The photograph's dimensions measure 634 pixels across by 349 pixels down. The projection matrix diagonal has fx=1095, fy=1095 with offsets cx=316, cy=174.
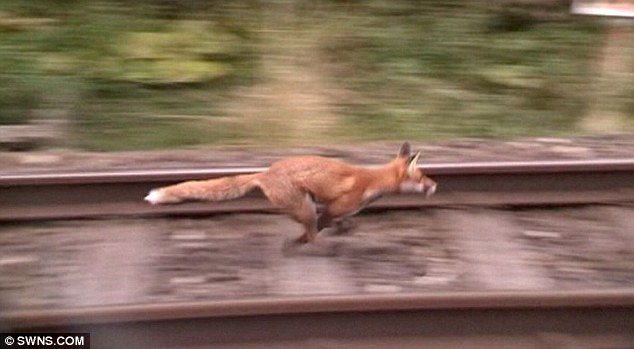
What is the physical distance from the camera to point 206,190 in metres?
5.41

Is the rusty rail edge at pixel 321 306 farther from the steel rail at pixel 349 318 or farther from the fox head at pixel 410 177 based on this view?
the fox head at pixel 410 177

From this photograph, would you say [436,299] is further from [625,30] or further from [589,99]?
[625,30]

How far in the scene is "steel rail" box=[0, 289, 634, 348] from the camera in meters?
4.74

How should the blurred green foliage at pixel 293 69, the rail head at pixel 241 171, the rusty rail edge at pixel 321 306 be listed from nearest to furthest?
the rusty rail edge at pixel 321 306, the rail head at pixel 241 171, the blurred green foliage at pixel 293 69

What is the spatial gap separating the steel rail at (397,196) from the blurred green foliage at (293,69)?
3.63 ft

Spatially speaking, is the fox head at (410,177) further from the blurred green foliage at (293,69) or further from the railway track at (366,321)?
the blurred green foliage at (293,69)

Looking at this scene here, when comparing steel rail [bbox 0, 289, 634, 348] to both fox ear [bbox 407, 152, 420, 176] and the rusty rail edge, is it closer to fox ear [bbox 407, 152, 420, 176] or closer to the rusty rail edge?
Result: the rusty rail edge

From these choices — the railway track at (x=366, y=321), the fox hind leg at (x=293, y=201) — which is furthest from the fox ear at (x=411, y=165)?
Answer: the railway track at (x=366, y=321)

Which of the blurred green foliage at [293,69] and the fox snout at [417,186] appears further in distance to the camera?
the blurred green foliage at [293,69]

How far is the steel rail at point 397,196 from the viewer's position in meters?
6.04

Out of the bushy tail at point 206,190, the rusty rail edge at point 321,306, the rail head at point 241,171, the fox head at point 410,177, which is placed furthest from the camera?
the rail head at point 241,171

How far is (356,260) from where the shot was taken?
5.57 metres

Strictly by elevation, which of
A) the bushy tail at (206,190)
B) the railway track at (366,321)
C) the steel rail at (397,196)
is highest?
the bushy tail at (206,190)

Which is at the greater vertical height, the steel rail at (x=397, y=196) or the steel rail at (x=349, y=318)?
the steel rail at (x=397, y=196)
